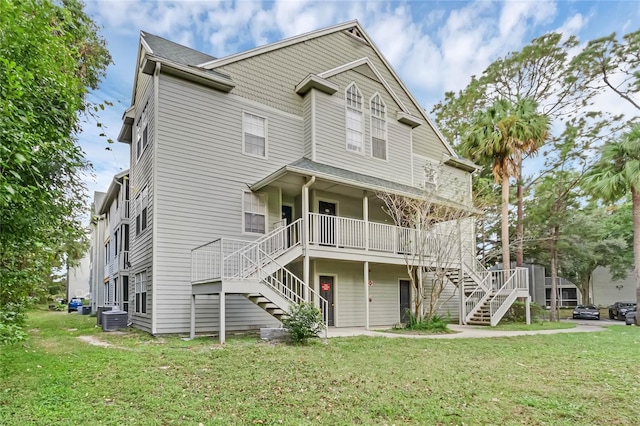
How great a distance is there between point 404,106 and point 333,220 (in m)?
7.21

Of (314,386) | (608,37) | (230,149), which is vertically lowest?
(314,386)

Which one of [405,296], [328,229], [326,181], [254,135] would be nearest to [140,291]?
[254,135]

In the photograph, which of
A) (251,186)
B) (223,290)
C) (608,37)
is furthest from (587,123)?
(223,290)

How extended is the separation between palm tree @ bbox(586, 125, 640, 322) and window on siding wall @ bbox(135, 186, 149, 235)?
1918 centimetres

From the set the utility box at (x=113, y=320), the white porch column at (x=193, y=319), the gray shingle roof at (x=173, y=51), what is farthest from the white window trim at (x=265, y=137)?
the utility box at (x=113, y=320)

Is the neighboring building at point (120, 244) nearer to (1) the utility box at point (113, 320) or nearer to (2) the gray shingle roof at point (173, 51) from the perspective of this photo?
(1) the utility box at point (113, 320)

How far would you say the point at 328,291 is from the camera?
14.9m

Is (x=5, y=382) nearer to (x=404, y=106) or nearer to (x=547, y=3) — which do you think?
(x=404, y=106)

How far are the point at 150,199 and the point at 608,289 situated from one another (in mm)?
41315

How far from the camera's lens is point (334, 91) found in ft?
51.1

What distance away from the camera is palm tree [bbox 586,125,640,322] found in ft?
58.4

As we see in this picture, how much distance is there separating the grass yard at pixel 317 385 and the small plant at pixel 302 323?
432mm

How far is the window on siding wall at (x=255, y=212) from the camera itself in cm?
1376

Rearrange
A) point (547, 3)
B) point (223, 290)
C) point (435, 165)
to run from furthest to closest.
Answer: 1. point (435, 165)
2. point (547, 3)
3. point (223, 290)
